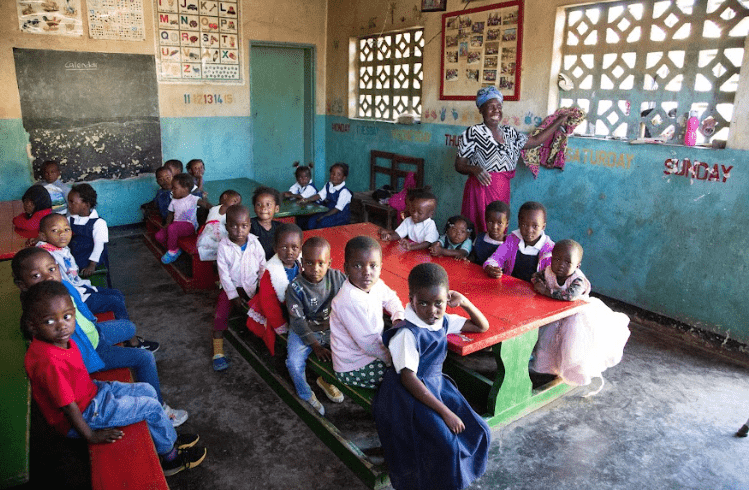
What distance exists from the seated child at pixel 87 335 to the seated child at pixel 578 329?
6.29ft

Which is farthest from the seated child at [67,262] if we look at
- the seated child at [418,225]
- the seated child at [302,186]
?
the seated child at [302,186]

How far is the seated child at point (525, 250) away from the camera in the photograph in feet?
9.74

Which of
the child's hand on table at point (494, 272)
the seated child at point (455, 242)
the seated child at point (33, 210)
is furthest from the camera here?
the seated child at point (33, 210)

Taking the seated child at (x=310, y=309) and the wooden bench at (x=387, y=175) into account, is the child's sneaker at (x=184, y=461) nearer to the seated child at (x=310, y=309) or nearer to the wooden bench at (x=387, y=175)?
the seated child at (x=310, y=309)

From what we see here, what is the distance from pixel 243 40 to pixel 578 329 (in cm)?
577

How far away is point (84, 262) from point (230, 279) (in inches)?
47.8

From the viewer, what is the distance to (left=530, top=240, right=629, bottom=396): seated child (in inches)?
105

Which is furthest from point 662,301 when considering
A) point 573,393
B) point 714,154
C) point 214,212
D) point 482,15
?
point 214,212

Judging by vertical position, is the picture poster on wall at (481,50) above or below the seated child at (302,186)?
above

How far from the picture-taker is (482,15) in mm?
5039

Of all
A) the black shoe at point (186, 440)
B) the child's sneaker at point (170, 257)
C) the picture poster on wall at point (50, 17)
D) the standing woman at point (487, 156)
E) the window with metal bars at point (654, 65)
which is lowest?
the black shoe at point (186, 440)

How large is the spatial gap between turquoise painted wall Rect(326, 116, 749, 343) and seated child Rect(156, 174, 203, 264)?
115 inches

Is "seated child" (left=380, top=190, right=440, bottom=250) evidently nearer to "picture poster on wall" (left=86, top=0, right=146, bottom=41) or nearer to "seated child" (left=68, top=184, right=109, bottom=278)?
"seated child" (left=68, top=184, right=109, bottom=278)

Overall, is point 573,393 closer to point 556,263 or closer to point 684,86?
point 556,263
